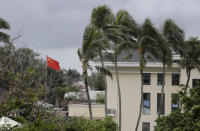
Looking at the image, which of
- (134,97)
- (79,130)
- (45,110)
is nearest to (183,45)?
(134,97)

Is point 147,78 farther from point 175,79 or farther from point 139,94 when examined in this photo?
point 175,79

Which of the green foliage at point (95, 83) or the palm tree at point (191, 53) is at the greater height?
the palm tree at point (191, 53)

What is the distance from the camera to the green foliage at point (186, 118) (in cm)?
Result: 1581

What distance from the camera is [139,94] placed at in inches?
1072

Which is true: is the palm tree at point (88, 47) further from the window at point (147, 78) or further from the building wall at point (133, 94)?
the window at point (147, 78)

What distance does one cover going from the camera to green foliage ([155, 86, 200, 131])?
51.9 feet

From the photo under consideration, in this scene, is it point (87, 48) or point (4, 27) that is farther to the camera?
point (4, 27)

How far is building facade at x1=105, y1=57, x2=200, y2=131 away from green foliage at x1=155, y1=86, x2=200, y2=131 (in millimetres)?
8994

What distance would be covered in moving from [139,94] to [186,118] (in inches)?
428

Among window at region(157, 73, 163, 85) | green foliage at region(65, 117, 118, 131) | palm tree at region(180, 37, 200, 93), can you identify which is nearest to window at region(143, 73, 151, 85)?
window at region(157, 73, 163, 85)

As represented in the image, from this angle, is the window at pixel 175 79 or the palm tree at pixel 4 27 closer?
A: the palm tree at pixel 4 27

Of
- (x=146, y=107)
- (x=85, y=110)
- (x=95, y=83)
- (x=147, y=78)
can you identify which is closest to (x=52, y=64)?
(x=85, y=110)

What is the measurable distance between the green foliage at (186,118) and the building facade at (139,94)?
8994mm

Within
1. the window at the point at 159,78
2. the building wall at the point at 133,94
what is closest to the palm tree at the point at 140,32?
the building wall at the point at 133,94
